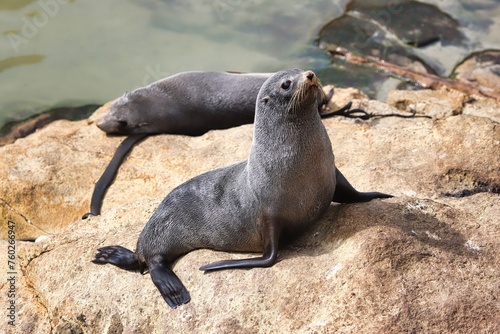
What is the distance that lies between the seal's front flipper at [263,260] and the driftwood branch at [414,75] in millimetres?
5403

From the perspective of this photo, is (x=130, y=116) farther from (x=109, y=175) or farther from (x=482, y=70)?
(x=482, y=70)

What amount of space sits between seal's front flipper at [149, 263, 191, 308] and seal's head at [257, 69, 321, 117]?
1.35 m

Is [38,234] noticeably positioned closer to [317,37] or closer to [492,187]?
[492,187]

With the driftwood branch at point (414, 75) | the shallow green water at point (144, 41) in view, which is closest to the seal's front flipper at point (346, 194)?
the driftwood branch at point (414, 75)

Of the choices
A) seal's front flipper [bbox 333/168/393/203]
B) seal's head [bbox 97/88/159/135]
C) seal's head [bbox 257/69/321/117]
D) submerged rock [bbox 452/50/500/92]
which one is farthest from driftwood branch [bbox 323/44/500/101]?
seal's head [bbox 257/69/321/117]

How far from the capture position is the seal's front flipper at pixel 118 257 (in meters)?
5.26

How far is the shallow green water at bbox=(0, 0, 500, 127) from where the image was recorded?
436 inches

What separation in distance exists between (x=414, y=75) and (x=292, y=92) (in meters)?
6.13

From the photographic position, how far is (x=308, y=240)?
4.91m

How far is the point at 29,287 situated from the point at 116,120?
12.0ft

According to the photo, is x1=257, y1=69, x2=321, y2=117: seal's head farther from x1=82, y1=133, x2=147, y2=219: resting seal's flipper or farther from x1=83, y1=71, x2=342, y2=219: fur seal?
x1=83, y1=71, x2=342, y2=219: fur seal

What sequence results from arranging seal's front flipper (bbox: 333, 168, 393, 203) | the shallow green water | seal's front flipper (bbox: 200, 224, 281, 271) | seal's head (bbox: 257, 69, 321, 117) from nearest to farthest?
seal's head (bbox: 257, 69, 321, 117), seal's front flipper (bbox: 200, 224, 281, 271), seal's front flipper (bbox: 333, 168, 393, 203), the shallow green water

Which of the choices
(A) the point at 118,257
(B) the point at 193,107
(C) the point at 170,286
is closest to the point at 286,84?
(C) the point at 170,286

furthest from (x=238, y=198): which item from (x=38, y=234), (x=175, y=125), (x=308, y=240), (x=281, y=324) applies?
(x=175, y=125)
